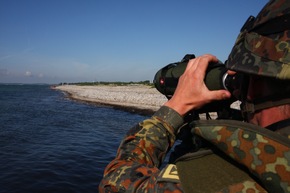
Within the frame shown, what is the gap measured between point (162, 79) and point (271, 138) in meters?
0.97

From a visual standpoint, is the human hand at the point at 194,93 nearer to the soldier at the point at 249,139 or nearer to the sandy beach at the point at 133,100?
the soldier at the point at 249,139

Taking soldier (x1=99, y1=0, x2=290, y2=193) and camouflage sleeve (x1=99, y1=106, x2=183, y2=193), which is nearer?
soldier (x1=99, y1=0, x2=290, y2=193)

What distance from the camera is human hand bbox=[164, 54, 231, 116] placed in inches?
52.7

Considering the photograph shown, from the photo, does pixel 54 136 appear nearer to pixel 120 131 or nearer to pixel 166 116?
pixel 120 131

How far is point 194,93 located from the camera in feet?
4.40

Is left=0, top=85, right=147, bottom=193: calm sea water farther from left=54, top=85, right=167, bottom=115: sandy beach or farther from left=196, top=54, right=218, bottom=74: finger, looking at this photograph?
left=54, top=85, right=167, bottom=115: sandy beach

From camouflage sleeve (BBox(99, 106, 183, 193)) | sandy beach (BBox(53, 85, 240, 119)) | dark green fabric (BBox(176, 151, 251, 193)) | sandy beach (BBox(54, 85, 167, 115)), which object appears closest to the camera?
dark green fabric (BBox(176, 151, 251, 193))

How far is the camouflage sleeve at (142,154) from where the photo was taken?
1.18 metres

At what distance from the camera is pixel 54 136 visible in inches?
569

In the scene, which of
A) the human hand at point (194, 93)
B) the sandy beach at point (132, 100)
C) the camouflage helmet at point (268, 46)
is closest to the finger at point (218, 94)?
the human hand at point (194, 93)

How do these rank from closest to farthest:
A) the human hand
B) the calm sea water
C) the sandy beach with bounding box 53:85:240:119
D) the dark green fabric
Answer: the dark green fabric
the human hand
the calm sea water
the sandy beach with bounding box 53:85:240:119

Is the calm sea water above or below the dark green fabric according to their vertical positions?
below

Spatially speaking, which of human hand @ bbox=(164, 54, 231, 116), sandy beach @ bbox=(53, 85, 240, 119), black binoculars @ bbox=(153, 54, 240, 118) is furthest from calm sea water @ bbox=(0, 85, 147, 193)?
human hand @ bbox=(164, 54, 231, 116)


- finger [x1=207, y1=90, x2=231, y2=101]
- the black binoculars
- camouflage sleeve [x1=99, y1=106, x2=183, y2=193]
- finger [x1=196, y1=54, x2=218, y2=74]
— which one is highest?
finger [x1=196, y1=54, x2=218, y2=74]
